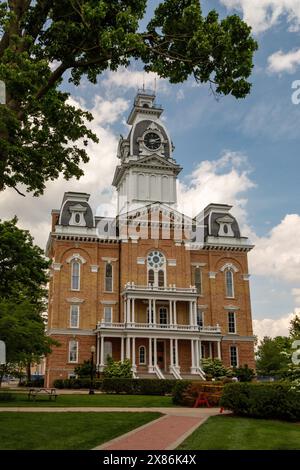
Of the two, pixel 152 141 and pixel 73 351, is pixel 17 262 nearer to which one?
pixel 73 351

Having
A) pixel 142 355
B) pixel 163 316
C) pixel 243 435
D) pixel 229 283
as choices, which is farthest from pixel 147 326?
pixel 243 435

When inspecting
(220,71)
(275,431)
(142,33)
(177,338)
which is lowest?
(275,431)

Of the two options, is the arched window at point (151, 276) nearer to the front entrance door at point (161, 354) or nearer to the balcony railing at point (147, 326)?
the balcony railing at point (147, 326)

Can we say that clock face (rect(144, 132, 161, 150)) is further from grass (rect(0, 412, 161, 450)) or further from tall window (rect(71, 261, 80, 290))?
grass (rect(0, 412, 161, 450))

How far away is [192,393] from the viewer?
898 inches

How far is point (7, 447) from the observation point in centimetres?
1059

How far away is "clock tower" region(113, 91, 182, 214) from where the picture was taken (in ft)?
181

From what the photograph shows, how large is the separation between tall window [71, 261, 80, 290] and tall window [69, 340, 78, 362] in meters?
5.20

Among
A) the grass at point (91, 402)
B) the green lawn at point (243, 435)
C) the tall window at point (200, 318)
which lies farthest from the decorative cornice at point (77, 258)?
the green lawn at point (243, 435)

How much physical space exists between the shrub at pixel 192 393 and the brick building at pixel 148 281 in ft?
70.2
